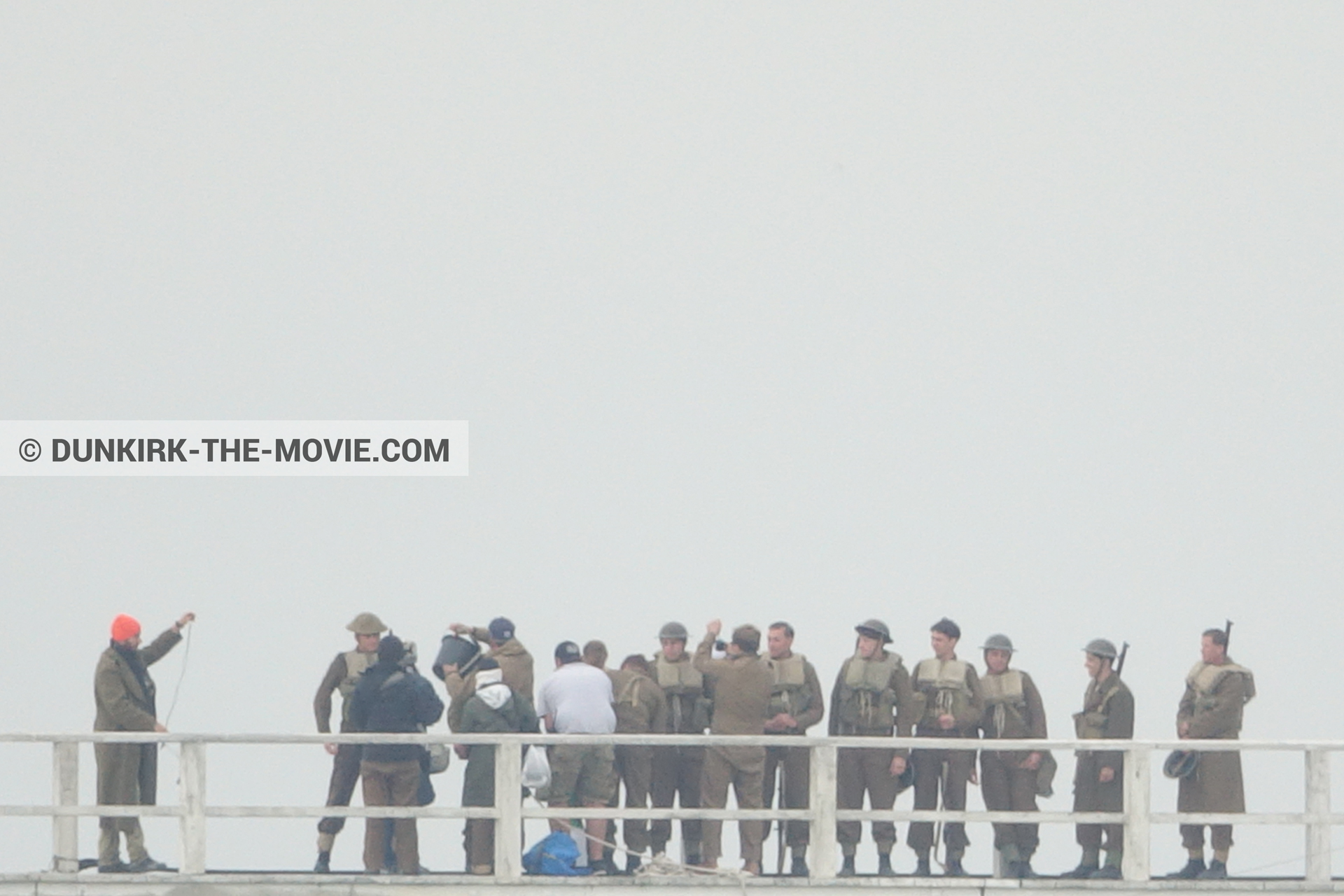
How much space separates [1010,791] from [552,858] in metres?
3.60

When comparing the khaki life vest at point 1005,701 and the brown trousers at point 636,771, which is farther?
the brown trousers at point 636,771

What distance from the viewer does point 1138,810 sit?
17578mm

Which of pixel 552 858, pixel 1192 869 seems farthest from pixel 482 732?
pixel 1192 869

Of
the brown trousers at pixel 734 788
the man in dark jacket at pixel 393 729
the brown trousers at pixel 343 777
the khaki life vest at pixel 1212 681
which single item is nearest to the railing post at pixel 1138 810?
the khaki life vest at pixel 1212 681

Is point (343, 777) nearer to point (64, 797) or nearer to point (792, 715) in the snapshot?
point (64, 797)

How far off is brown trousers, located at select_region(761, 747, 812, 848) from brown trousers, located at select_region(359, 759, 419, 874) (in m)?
2.73

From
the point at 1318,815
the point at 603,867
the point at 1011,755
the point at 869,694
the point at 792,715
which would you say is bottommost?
the point at 603,867

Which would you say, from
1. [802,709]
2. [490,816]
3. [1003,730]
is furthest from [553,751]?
[1003,730]

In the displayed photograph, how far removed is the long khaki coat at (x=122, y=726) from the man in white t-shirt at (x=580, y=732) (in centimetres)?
294

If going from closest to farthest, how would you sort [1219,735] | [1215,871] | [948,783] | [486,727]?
1. [486,727]
2. [1215,871]
3. [1219,735]
4. [948,783]

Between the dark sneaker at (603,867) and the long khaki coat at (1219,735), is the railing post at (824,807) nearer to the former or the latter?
the dark sneaker at (603,867)

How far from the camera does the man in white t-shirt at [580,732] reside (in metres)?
18.1

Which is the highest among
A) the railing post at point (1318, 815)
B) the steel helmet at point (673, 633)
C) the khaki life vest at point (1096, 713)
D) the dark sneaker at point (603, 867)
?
the steel helmet at point (673, 633)

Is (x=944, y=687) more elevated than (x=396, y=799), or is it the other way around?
(x=944, y=687)
